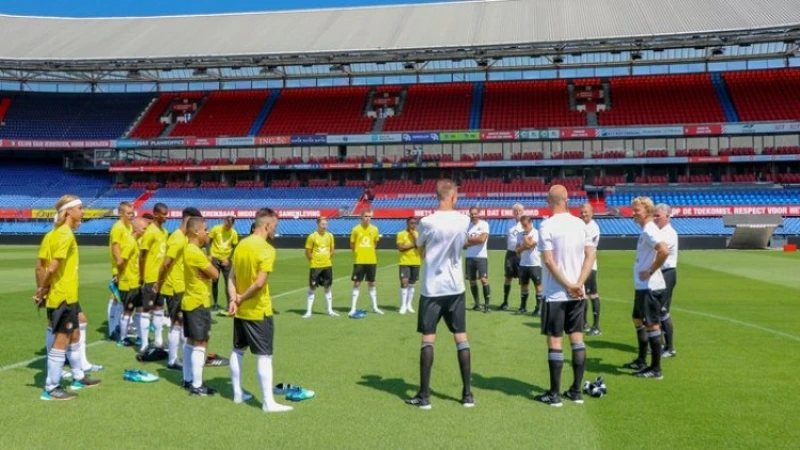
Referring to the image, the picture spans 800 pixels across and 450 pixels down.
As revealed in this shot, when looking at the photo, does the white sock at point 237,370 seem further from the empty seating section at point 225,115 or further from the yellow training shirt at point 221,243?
the empty seating section at point 225,115

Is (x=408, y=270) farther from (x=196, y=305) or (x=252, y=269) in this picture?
(x=252, y=269)

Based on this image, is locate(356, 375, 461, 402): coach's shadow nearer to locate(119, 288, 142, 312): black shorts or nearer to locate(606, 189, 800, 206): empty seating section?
locate(119, 288, 142, 312): black shorts

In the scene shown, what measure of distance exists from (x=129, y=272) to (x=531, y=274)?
790 cm

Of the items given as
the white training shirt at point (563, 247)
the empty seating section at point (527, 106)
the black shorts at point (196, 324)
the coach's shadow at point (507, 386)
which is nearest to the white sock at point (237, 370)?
the black shorts at point (196, 324)

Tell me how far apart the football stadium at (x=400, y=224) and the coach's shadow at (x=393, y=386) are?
56 mm

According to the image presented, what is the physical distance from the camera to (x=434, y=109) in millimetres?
52000

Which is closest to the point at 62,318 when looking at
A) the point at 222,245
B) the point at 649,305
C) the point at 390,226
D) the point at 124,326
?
the point at 124,326

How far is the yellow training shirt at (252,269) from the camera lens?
632 cm

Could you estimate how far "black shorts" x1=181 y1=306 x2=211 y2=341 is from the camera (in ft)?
22.8

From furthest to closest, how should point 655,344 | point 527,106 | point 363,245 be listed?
point 527,106, point 363,245, point 655,344

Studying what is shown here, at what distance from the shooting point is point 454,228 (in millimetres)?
6449

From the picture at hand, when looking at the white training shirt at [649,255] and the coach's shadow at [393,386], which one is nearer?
the coach's shadow at [393,386]

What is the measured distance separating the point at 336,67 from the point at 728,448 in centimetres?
4982

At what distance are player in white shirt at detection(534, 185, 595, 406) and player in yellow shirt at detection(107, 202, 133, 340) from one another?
6.37 meters
